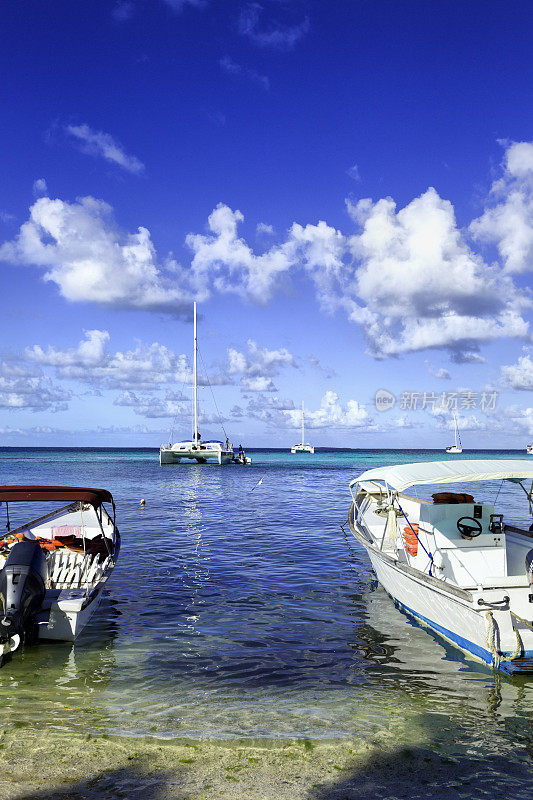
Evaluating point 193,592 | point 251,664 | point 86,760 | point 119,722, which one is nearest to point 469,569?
point 251,664

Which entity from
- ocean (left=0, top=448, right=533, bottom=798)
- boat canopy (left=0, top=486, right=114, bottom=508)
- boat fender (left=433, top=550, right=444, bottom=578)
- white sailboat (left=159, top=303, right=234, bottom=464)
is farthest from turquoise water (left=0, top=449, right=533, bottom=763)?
white sailboat (left=159, top=303, right=234, bottom=464)

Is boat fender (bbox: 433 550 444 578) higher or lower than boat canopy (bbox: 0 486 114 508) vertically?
lower

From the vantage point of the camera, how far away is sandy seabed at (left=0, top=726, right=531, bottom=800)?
5.66 metres

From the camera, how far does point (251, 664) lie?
31.4 ft

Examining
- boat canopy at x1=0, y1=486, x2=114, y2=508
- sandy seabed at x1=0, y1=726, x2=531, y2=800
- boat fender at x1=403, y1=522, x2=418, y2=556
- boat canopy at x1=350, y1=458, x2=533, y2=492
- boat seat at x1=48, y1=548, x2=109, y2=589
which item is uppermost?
boat canopy at x1=350, y1=458, x2=533, y2=492

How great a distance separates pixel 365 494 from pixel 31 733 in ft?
46.5

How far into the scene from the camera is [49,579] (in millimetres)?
12930

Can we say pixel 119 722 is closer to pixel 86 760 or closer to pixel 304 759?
pixel 86 760

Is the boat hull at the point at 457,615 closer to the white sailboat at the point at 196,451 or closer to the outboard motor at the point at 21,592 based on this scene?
the outboard motor at the point at 21,592

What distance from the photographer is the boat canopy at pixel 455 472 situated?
11438mm

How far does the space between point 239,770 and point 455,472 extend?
745 centimetres

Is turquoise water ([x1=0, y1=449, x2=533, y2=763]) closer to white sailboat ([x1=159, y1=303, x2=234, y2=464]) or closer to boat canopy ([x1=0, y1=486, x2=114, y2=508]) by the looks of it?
boat canopy ([x1=0, y1=486, x2=114, y2=508])

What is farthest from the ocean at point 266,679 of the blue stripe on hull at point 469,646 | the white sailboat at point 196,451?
the white sailboat at point 196,451

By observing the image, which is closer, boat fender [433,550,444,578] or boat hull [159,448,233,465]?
boat fender [433,550,444,578]
